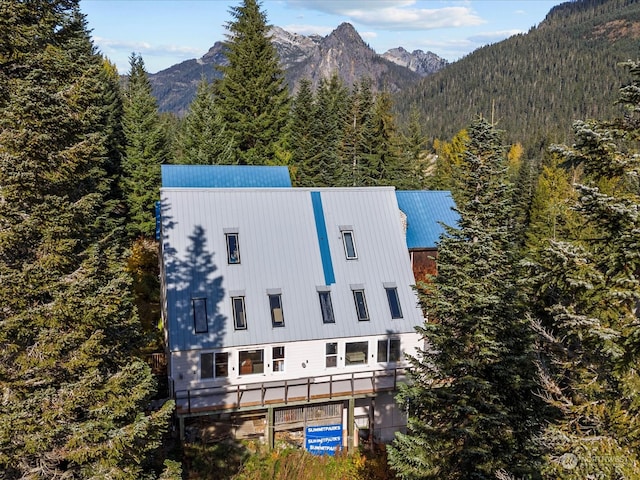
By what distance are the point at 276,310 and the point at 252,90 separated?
2780 centimetres

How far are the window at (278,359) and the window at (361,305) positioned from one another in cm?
407

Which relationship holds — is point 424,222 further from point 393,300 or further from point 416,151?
point 416,151

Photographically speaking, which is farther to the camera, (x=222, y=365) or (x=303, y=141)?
(x=303, y=141)

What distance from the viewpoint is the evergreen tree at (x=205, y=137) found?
3972 cm

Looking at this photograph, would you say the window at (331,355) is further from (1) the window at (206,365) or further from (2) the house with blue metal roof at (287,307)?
(1) the window at (206,365)

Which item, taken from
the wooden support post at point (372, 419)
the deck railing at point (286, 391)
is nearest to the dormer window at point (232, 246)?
the deck railing at point (286, 391)

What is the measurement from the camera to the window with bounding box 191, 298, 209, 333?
21906 mm

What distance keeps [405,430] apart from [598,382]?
54.0ft

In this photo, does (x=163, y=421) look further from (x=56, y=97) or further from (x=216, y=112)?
(x=216, y=112)

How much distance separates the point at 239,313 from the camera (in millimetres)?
22641

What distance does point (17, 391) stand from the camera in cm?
1039

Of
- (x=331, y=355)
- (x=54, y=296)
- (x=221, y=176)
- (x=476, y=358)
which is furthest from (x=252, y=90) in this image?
(x=54, y=296)

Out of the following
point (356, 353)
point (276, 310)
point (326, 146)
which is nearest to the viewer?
point (276, 310)

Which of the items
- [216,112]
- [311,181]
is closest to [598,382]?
[216,112]
